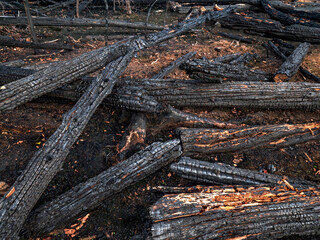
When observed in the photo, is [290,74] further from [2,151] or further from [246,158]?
[2,151]

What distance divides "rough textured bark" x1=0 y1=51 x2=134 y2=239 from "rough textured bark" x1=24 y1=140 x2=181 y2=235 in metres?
0.23

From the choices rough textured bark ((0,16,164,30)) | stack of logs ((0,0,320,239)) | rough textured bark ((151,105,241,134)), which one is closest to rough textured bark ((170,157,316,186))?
stack of logs ((0,0,320,239))

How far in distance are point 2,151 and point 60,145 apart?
56.3 inches

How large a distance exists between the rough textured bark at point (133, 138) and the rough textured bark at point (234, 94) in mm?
636

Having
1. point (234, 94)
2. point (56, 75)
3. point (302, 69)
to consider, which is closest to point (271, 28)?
point (302, 69)

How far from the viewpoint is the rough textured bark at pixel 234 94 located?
5.54 metres

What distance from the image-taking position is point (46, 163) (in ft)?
12.3

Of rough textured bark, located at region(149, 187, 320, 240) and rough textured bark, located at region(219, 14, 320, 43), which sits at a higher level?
rough textured bark, located at region(219, 14, 320, 43)

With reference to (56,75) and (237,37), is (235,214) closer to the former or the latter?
(56,75)

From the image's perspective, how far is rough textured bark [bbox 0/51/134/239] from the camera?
3.22 metres

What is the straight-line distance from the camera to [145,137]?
Result: 5.05 m

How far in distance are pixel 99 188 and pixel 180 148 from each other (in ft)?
4.99

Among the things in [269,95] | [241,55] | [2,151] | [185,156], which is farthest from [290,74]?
[2,151]

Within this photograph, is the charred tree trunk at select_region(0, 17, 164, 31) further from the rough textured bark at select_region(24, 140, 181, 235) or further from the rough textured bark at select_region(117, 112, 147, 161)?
the rough textured bark at select_region(24, 140, 181, 235)
